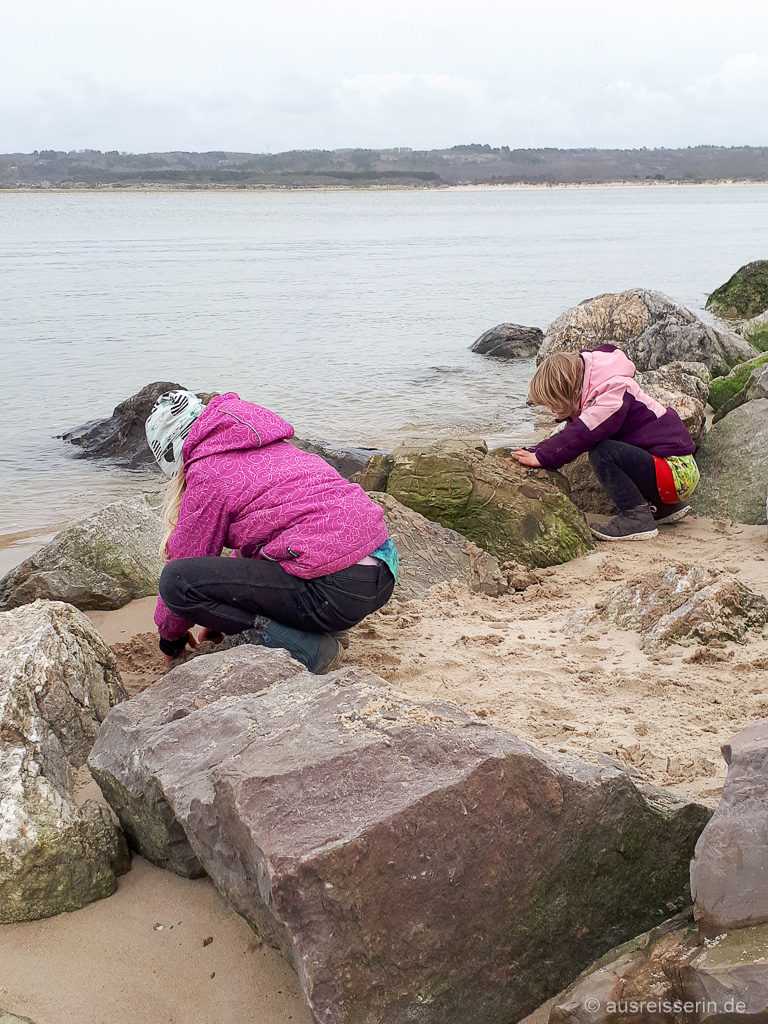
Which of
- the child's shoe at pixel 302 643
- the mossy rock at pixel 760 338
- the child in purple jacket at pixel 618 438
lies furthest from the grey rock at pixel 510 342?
the child's shoe at pixel 302 643

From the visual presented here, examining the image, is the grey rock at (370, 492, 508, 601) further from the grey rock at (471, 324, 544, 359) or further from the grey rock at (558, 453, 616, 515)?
the grey rock at (471, 324, 544, 359)

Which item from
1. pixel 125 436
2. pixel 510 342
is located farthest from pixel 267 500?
pixel 510 342

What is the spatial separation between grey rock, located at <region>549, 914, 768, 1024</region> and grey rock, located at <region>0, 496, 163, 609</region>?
3.61m

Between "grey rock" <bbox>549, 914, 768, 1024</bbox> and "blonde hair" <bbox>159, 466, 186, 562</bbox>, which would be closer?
"grey rock" <bbox>549, 914, 768, 1024</bbox>

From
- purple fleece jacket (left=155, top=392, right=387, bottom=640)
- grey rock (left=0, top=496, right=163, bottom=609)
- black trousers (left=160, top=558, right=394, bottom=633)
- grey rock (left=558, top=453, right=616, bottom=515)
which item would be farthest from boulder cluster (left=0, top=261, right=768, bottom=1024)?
grey rock (left=558, top=453, right=616, bottom=515)

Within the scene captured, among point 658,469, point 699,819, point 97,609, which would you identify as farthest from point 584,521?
point 699,819

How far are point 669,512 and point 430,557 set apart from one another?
181cm

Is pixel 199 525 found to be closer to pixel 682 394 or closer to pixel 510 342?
pixel 682 394

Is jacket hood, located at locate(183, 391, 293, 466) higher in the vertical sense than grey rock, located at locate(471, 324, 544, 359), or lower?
higher

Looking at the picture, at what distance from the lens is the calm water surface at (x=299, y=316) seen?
11070 mm

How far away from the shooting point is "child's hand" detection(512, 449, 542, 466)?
5824mm

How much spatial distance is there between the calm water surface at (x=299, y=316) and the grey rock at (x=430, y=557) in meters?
3.71

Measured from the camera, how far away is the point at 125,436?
9.91 metres

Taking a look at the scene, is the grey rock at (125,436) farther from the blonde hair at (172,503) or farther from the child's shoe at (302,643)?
the child's shoe at (302,643)
